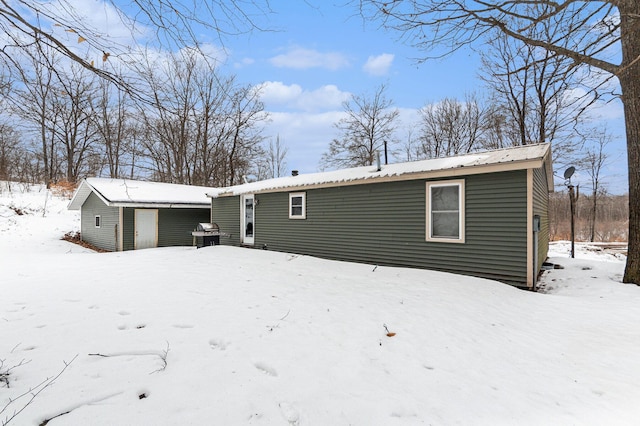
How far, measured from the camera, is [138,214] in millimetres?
13578

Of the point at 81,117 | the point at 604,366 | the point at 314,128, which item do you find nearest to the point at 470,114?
the point at 314,128

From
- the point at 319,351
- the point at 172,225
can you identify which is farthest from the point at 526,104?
the point at 172,225

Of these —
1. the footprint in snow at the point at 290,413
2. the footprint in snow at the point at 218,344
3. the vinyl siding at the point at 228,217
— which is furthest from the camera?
the vinyl siding at the point at 228,217

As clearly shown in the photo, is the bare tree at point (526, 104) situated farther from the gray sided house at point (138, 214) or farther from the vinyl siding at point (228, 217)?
the gray sided house at point (138, 214)

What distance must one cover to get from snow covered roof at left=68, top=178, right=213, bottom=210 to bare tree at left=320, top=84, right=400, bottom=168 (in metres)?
10.6

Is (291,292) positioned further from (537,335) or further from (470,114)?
(470,114)

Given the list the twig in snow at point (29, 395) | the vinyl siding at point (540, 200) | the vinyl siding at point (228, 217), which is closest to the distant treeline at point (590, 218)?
the vinyl siding at point (540, 200)

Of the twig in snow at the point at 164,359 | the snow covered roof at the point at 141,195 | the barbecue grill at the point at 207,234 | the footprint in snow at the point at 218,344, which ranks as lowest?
the footprint in snow at the point at 218,344

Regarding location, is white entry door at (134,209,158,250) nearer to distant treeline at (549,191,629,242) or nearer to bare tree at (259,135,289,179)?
bare tree at (259,135,289,179)

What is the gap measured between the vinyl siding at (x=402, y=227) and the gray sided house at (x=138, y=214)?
5.82 m

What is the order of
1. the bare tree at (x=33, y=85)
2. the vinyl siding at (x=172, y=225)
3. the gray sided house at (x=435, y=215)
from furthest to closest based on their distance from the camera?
the vinyl siding at (x=172, y=225) < the gray sided house at (x=435, y=215) < the bare tree at (x=33, y=85)

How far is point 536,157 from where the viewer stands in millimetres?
5410

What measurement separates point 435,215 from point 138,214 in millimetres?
13032

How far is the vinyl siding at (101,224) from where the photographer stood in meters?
13.6
